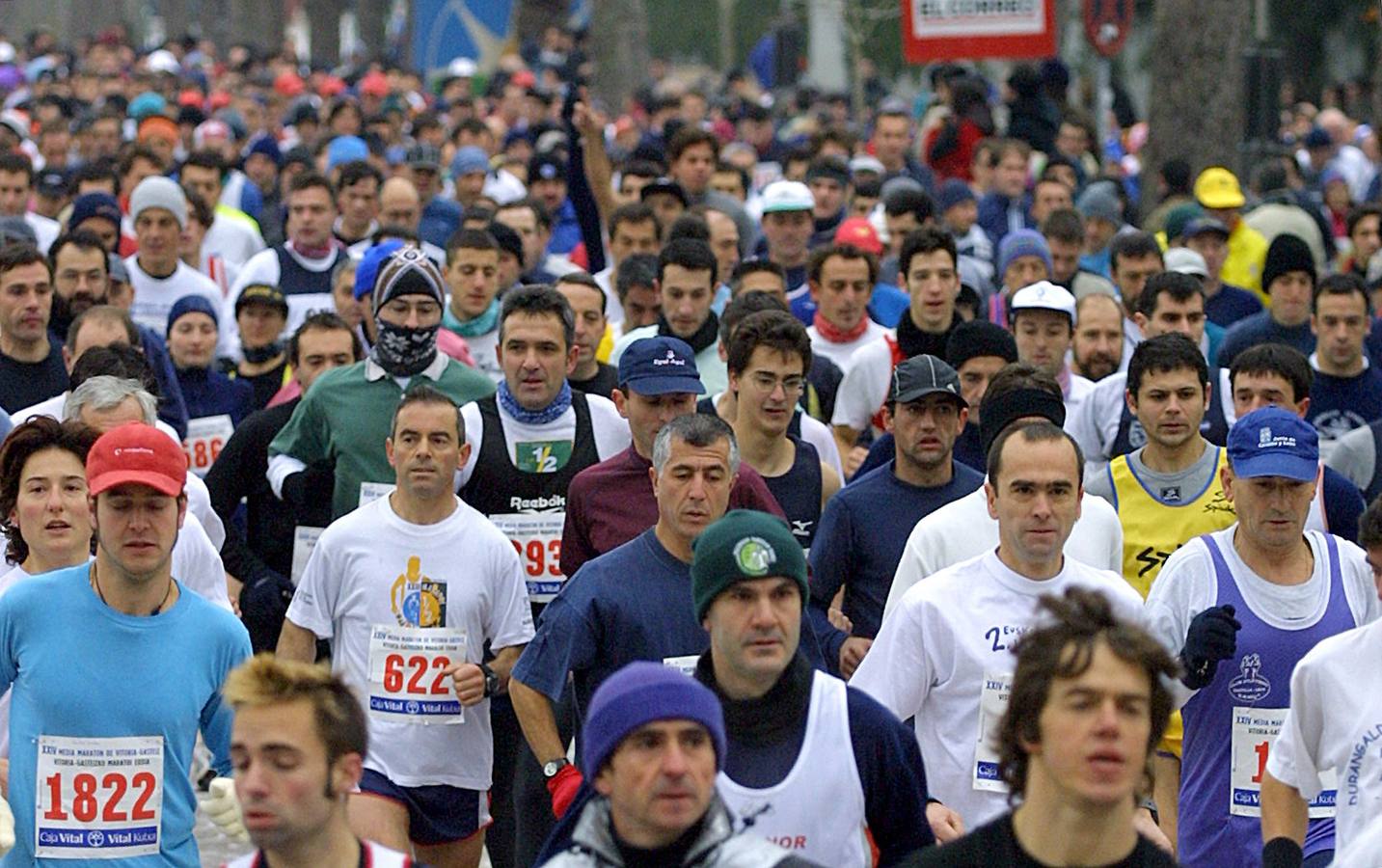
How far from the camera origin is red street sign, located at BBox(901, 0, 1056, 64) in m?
18.8

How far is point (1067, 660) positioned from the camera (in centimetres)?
425

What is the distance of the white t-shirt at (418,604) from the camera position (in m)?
7.17

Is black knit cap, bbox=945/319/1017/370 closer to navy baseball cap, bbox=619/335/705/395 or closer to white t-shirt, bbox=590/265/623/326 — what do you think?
navy baseball cap, bbox=619/335/705/395

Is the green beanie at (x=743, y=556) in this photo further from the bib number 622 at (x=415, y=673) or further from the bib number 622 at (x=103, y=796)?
the bib number 622 at (x=415, y=673)

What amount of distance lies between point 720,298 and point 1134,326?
1.85 meters

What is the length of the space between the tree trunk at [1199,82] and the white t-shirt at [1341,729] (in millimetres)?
14281

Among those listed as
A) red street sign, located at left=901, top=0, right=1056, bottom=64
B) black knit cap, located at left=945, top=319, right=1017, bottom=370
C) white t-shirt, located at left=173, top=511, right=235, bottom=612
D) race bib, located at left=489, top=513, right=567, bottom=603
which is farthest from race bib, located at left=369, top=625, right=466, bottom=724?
red street sign, located at left=901, top=0, right=1056, bottom=64

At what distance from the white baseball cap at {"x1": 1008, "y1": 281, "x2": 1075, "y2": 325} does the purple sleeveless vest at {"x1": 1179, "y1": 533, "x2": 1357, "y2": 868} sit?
321 centimetres

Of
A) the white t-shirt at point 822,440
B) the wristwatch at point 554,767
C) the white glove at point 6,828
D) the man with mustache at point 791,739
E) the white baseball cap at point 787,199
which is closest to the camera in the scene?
the man with mustache at point 791,739

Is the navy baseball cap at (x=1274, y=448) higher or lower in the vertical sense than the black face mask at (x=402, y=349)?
lower

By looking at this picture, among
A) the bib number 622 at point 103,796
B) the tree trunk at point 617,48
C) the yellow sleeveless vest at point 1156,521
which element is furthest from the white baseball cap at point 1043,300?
the tree trunk at point 617,48

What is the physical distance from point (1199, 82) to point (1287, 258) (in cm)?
817

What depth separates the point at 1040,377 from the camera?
26.1ft

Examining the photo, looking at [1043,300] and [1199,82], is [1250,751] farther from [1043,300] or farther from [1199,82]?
[1199,82]
